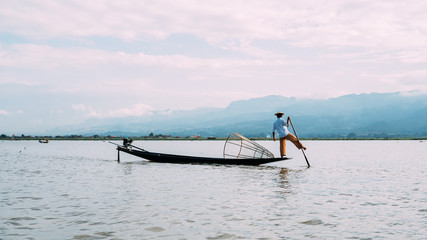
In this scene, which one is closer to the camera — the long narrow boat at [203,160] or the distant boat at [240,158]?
the distant boat at [240,158]

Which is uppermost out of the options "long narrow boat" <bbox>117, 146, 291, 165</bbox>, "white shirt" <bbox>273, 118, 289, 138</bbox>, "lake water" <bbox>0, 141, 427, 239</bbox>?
"white shirt" <bbox>273, 118, 289, 138</bbox>

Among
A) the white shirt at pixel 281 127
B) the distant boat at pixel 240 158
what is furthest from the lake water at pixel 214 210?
the distant boat at pixel 240 158

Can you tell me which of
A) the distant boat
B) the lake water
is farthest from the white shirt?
the lake water

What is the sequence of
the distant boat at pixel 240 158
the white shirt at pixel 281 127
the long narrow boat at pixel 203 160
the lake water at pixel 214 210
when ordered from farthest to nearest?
the long narrow boat at pixel 203 160
the distant boat at pixel 240 158
the white shirt at pixel 281 127
the lake water at pixel 214 210

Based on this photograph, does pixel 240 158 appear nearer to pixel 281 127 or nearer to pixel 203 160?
pixel 203 160

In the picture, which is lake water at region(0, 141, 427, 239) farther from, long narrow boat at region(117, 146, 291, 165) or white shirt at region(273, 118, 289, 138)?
long narrow boat at region(117, 146, 291, 165)

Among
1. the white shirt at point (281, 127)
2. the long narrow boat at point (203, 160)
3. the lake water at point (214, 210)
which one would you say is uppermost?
the white shirt at point (281, 127)

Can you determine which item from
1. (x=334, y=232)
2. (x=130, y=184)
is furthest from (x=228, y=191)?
(x=334, y=232)

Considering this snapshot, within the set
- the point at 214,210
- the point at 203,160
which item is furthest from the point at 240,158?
the point at 214,210

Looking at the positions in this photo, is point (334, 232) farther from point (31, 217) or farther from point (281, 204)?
point (31, 217)

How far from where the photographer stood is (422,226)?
1230cm

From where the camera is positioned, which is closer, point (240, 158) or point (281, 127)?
point (281, 127)

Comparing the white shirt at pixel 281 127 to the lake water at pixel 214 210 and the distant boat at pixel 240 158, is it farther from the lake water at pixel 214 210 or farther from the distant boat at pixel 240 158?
the lake water at pixel 214 210

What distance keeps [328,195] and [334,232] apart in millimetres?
7278
